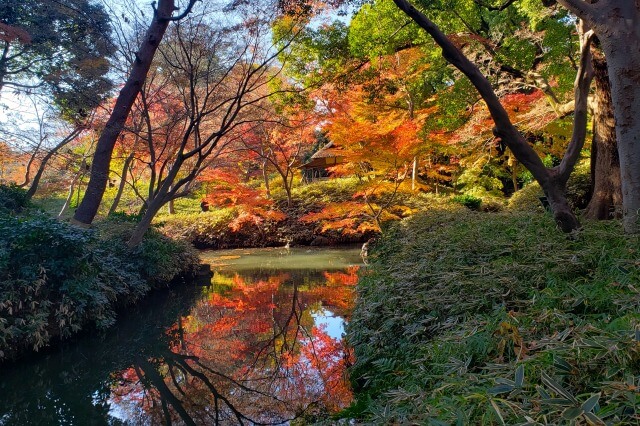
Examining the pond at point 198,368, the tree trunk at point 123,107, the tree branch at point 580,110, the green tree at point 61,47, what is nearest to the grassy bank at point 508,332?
the tree branch at point 580,110

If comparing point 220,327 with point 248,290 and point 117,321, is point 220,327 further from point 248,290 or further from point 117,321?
point 248,290

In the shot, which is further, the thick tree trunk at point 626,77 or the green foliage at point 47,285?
the green foliage at point 47,285

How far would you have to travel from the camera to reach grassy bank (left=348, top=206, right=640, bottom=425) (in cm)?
128

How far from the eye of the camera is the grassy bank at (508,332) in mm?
1279

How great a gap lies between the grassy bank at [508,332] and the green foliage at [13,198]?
882 centimetres

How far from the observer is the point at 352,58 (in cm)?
784

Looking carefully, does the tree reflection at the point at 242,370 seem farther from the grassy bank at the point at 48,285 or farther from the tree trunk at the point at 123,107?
the tree trunk at the point at 123,107

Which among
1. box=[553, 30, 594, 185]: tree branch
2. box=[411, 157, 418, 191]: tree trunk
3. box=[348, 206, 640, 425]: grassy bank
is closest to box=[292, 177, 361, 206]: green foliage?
box=[411, 157, 418, 191]: tree trunk

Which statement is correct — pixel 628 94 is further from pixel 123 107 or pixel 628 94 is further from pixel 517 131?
pixel 123 107

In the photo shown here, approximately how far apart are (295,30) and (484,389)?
27.3 ft

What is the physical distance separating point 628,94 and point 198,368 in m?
4.45

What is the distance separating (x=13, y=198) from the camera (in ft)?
31.7

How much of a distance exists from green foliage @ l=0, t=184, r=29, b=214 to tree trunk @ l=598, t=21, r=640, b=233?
34.4 feet

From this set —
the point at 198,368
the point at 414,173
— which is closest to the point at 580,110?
the point at 198,368
